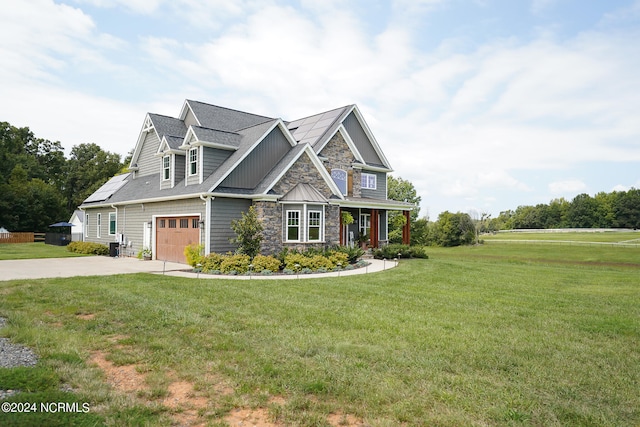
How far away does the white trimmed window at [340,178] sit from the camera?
952 inches

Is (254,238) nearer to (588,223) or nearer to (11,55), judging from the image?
(11,55)

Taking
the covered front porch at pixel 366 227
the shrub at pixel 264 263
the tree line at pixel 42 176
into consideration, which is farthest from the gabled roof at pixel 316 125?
the tree line at pixel 42 176

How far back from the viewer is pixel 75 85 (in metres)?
20.9

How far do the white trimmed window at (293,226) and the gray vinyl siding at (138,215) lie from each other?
395cm

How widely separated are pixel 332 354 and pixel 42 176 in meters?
64.3

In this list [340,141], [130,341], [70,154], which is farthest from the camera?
[70,154]

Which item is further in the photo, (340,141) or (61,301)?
(340,141)

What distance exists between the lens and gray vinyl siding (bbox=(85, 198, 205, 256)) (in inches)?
733

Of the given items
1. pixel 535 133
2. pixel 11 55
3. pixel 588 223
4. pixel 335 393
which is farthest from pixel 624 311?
pixel 588 223

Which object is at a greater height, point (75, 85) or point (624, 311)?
point (75, 85)

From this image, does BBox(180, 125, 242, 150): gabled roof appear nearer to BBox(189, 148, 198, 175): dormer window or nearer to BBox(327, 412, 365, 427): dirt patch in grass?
BBox(189, 148, 198, 175): dormer window

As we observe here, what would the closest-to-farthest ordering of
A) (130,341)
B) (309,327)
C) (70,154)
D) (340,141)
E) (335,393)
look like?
(335,393), (130,341), (309,327), (340,141), (70,154)

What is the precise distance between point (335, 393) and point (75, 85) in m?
22.9

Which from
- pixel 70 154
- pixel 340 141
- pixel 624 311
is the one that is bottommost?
pixel 624 311
